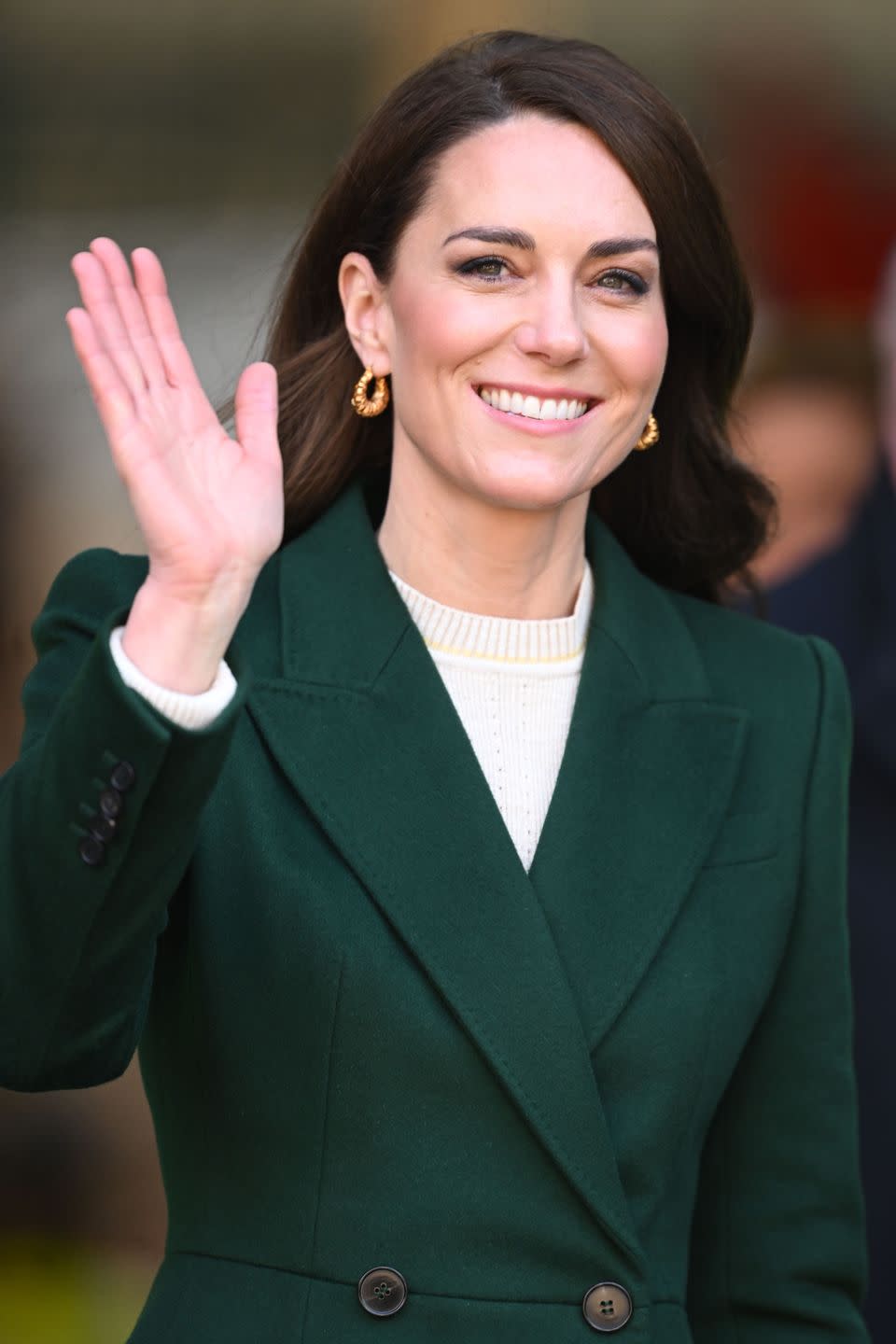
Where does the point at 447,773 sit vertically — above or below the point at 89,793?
below

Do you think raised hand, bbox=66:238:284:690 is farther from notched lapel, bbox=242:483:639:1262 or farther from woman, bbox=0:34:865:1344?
notched lapel, bbox=242:483:639:1262

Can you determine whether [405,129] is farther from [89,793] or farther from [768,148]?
[768,148]

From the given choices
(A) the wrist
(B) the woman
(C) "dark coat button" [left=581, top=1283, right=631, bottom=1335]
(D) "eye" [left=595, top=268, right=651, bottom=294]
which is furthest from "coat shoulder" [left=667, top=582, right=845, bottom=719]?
(A) the wrist

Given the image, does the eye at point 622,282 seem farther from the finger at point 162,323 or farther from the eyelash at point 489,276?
the finger at point 162,323

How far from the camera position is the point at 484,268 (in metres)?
2.33

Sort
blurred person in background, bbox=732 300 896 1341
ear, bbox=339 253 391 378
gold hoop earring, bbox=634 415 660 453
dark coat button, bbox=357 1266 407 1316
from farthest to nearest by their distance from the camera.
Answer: blurred person in background, bbox=732 300 896 1341 → gold hoop earring, bbox=634 415 660 453 → ear, bbox=339 253 391 378 → dark coat button, bbox=357 1266 407 1316

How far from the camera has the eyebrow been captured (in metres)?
2.29

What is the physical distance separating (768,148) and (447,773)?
2658 mm

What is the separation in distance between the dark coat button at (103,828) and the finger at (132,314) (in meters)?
0.40

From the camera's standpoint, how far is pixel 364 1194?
2.07 metres

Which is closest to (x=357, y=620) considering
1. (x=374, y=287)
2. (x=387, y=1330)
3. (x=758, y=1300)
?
(x=374, y=287)

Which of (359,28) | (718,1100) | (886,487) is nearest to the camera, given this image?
(718,1100)

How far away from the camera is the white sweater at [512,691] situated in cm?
237

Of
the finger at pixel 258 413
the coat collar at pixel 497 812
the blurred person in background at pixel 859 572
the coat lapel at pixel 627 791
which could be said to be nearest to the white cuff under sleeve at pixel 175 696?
the finger at pixel 258 413
